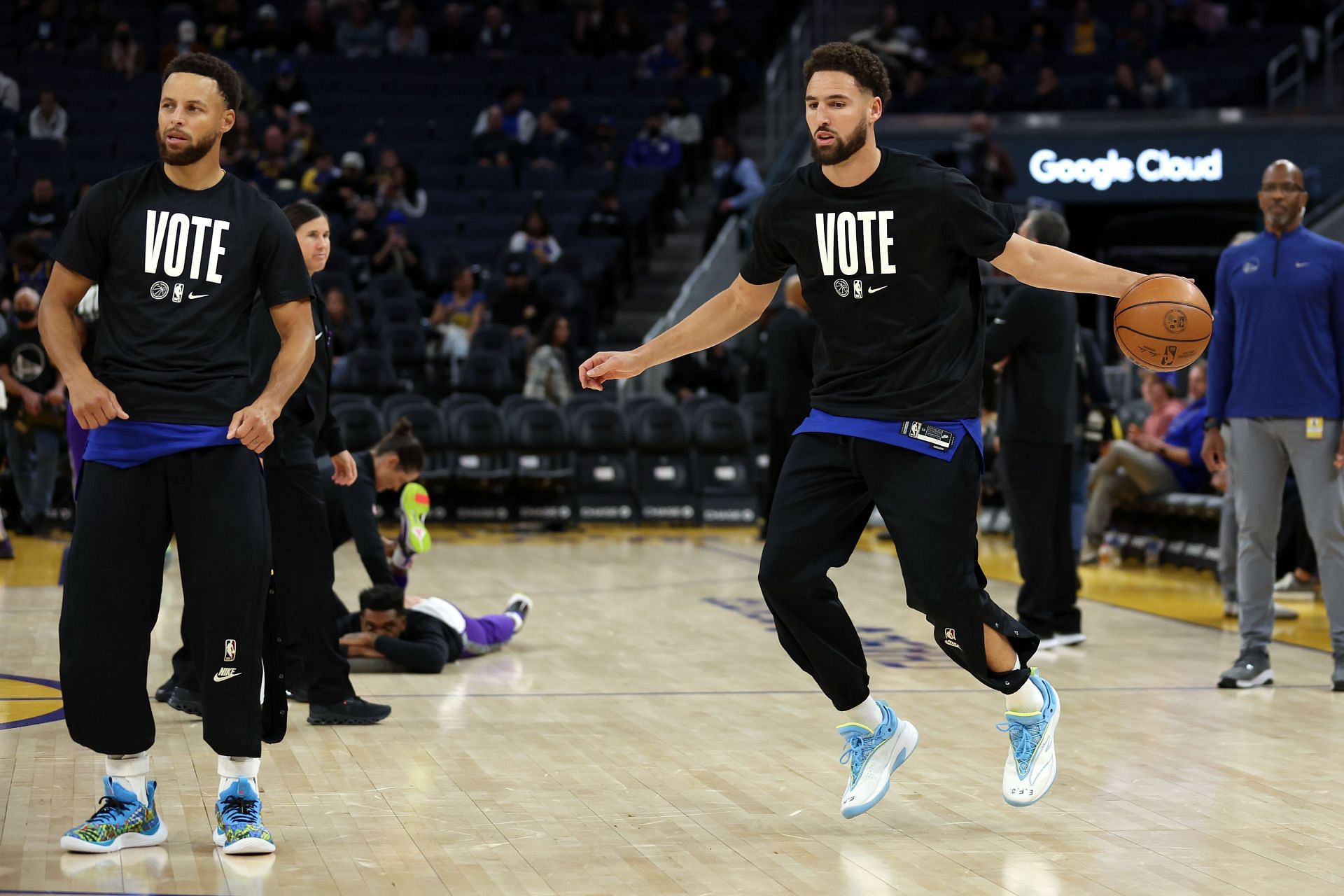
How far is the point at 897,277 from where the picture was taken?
4.31 meters

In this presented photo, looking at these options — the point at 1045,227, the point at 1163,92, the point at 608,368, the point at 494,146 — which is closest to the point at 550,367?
the point at 494,146

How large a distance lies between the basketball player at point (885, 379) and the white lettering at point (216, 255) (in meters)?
1.01

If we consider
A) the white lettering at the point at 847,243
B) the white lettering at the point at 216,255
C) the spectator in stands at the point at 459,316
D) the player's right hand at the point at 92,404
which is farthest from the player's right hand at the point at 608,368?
the spectator in stands at the point at 459,316

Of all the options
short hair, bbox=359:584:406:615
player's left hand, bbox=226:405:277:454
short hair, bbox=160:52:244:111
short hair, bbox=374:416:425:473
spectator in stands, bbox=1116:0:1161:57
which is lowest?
short hair, bbox=359:584:406:615

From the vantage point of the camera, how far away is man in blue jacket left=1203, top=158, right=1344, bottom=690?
255 inches

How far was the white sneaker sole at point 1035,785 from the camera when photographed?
447cm

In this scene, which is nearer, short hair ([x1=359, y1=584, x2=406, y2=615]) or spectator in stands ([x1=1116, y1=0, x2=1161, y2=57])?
short hair ([x1=359, y1=584, x2=406, y2=615])

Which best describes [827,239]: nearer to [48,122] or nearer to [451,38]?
[48,122]

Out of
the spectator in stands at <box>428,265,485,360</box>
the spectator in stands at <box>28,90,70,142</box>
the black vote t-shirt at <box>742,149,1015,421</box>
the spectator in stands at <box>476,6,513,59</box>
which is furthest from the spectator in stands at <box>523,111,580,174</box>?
the black vote t-shirt at <box>742,149,1015,421</box>

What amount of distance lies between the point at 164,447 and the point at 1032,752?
95.3 inches

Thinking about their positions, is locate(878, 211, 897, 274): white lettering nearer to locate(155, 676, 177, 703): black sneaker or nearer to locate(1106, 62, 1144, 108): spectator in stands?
locate(155, 676, 177, 703): black sneaker

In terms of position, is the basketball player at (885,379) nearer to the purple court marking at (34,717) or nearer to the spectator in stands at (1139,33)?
the purple court marking at (34,717)

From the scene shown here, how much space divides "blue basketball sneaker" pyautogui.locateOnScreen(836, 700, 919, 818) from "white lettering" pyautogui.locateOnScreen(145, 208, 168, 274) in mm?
2135

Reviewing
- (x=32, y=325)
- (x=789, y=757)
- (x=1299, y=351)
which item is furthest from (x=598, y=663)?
(x=32, y=325)
